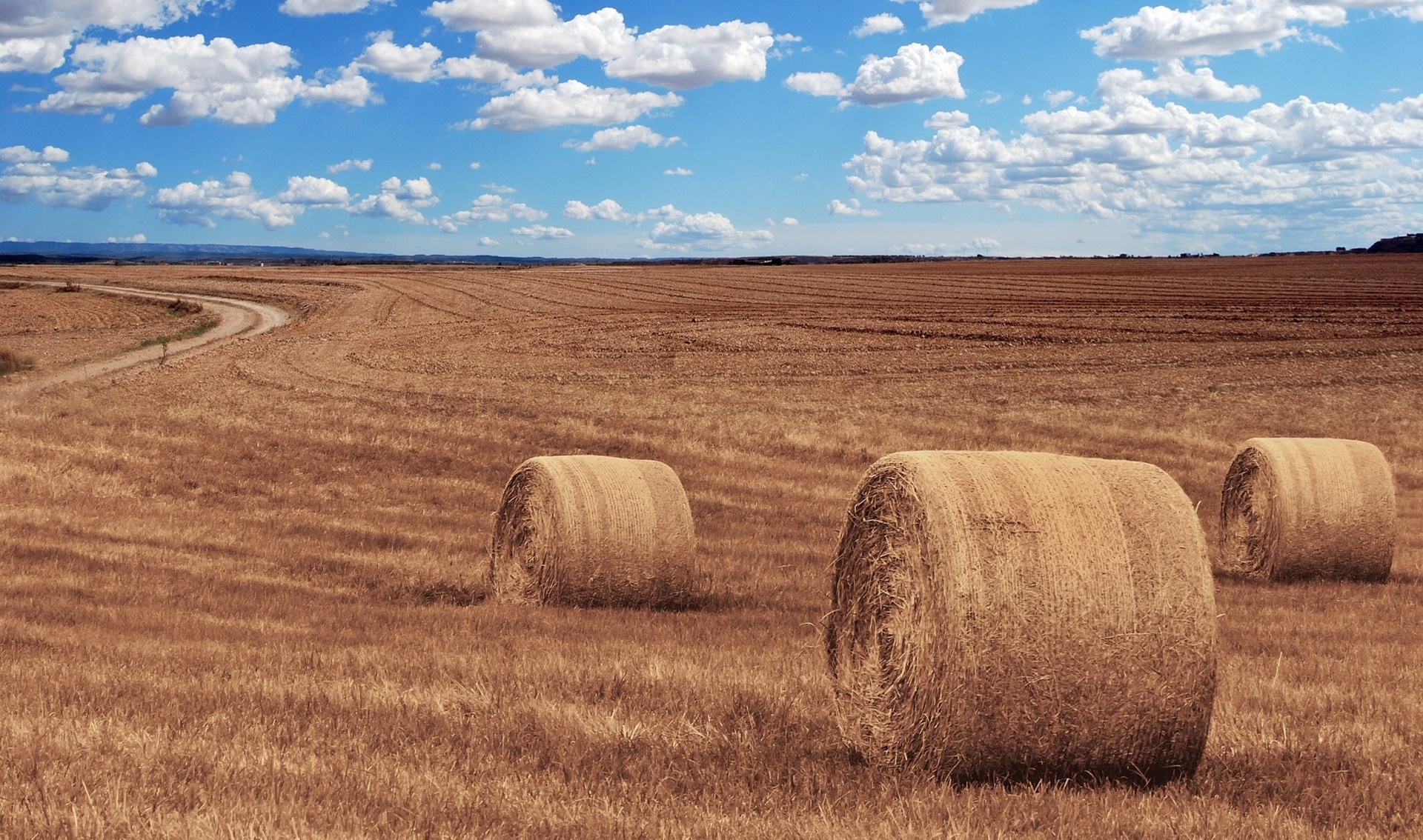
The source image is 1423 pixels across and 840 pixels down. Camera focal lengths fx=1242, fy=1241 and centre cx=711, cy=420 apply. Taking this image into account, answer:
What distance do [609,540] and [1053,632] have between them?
5.71 m

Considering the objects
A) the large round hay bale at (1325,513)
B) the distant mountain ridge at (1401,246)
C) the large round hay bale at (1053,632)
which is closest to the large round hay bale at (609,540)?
the large round hay bale at (1053,632)

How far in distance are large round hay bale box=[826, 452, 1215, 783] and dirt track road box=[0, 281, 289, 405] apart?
78.5 feet

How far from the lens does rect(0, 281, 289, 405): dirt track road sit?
28.9 m

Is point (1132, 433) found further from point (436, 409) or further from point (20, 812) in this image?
point (20, 812)

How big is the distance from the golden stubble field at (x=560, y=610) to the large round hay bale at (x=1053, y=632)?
23 cm

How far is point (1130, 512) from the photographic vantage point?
5.96 metres

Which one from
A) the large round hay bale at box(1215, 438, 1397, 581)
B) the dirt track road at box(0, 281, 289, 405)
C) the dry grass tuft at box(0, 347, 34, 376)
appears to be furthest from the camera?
the dry grass tuft at box(0, 347, 34, 376)

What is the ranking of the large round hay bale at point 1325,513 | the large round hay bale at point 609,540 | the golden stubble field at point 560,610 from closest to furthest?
1. the golden stubble field at point 560,610
2. the large round hay bale at point 609,540
3. the large round hay bale at point 1325,513

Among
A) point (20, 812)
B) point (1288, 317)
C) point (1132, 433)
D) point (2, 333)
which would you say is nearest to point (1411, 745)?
point (20, 812)

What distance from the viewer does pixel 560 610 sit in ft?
34.8

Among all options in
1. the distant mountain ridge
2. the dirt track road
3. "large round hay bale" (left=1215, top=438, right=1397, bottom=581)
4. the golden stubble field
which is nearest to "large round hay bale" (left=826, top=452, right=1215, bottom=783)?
the golden stubble field

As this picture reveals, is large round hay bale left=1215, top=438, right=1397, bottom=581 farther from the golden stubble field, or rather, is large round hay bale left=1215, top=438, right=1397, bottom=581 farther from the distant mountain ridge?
the distant mountain ridge

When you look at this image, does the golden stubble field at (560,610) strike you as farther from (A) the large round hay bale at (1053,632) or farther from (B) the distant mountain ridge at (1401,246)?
(B) the distant mountain ridge at (1401,246)

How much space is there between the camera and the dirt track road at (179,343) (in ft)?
94.8
